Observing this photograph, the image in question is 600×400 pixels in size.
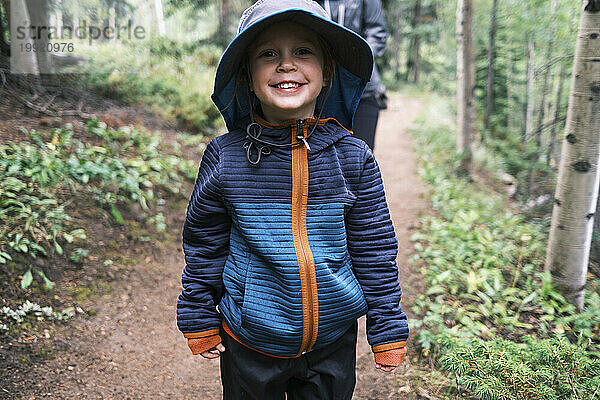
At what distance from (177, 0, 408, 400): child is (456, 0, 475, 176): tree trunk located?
23.2 ft

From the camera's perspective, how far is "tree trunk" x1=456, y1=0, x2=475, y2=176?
7812 millimetres

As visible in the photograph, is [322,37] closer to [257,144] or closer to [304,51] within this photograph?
[304,51]

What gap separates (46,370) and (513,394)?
295 cm

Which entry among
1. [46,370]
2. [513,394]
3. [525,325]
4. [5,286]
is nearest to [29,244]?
[5,286]

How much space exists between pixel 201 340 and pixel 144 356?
1.90 meters

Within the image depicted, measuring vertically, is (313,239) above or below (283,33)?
below

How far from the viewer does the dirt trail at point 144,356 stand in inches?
118

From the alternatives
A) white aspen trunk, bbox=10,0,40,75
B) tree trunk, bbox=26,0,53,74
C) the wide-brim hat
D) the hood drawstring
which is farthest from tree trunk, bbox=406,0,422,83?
the hood drawstring

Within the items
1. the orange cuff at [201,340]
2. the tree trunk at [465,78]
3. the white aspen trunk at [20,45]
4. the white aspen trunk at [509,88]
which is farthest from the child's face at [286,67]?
the white aspen trunk at [509,88]

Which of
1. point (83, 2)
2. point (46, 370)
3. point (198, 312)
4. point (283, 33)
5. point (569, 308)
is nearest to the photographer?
point (283, 33)

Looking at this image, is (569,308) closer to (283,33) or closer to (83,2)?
(283,33)

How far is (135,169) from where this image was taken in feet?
18.2

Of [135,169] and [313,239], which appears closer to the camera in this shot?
[313,239]

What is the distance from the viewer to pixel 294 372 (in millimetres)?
1814
